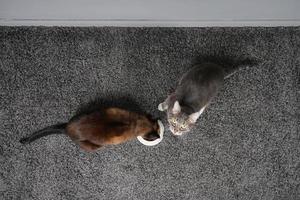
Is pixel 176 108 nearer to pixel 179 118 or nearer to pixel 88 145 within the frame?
pixel 179 118

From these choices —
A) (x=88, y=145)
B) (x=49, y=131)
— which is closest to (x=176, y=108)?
(x=88, y=145)

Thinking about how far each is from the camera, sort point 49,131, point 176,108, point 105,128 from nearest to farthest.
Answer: point 176,108 → point 105,128 → point 49,131

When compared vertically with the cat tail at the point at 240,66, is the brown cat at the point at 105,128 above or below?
below

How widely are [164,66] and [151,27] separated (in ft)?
0.62

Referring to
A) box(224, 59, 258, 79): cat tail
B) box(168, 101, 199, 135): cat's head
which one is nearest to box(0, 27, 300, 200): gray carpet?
box(224, 59, 258, 79): cat tail

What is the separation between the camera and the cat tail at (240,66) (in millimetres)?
1593

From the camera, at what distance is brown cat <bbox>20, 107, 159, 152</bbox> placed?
143 centimetres

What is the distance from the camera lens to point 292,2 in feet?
4.41

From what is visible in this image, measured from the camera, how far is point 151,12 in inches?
55.9

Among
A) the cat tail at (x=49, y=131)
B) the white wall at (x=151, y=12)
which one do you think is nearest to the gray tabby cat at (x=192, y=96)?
the white wall at (x=151, y=12)

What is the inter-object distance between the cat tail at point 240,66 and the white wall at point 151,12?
0.60 ft

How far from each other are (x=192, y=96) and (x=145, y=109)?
0.35 m

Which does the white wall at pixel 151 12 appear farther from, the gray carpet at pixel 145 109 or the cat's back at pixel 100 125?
the cat's back at pixel 100 125

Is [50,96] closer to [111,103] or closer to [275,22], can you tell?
[111,103]
